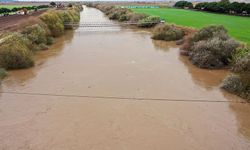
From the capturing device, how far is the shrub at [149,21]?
107ft

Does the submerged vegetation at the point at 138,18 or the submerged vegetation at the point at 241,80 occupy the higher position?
the submerged vegetation at the point at 138,18

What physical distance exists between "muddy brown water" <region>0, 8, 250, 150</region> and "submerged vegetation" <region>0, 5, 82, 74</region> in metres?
0.65

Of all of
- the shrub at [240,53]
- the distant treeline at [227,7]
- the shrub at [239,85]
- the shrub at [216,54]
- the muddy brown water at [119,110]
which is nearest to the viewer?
the muddy brown water at [119,110]

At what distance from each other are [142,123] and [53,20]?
19.9 metres

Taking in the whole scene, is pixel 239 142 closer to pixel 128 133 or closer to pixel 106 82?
pixel 128 133

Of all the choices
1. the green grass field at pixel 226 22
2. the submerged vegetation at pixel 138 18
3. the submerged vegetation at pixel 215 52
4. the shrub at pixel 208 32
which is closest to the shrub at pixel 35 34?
the submerged vegetation at pixel 215 52

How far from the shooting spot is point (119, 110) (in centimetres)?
1067

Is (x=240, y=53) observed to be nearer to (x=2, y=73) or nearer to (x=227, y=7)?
(x=2, y=73)

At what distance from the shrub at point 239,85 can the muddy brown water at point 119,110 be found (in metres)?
0.34

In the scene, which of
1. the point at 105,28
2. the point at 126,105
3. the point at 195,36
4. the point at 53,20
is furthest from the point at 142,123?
the point at 105,28

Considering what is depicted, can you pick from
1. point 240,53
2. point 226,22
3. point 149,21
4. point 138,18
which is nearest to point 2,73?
point 240,53

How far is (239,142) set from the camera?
8.67 metres

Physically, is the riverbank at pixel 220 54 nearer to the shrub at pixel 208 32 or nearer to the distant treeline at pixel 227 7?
the shrub at pixel 208 32

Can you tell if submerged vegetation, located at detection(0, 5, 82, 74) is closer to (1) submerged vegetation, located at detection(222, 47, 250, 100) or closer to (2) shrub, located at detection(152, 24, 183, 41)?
(2) shrub, located at detection(152, 24, 183, 41)
